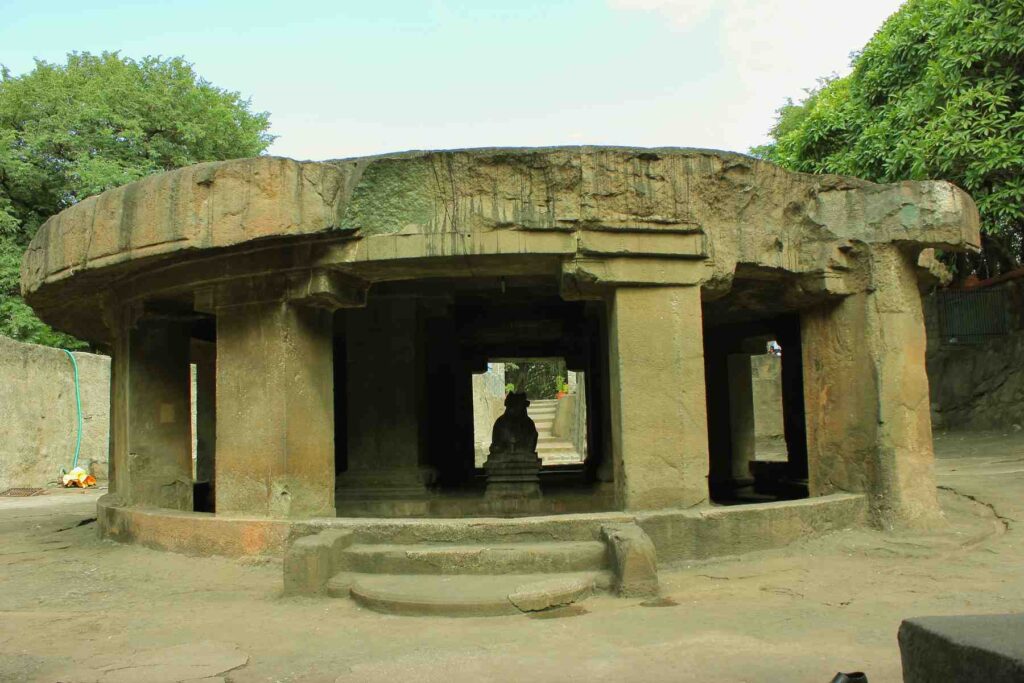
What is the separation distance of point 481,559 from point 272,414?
195 centimetres

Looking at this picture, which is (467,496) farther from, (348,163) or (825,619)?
(825,619)

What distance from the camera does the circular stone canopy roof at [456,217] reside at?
18.4 ft

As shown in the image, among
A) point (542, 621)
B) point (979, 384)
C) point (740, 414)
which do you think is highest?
point (979, 384)

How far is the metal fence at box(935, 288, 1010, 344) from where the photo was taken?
16.2 meters

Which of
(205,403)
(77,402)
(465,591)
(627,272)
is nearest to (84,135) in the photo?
(77,402)

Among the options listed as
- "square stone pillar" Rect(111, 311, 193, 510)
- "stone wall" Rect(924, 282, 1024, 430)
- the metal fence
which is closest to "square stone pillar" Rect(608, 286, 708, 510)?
"square stone pillar" Rect(111, 311, 193, 510)

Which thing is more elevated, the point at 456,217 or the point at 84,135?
the point at 84,135

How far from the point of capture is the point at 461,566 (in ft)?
16.7

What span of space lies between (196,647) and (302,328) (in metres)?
2.61

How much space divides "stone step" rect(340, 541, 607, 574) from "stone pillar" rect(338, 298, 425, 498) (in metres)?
2.75

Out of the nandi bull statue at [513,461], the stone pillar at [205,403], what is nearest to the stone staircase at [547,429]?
the stone pillar at [205,403]

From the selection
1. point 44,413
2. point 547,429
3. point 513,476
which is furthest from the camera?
point 547,429

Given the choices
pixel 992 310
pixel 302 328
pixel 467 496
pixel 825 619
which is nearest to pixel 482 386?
pixel 992 310

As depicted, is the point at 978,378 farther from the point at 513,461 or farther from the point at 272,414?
the point at 272,414
